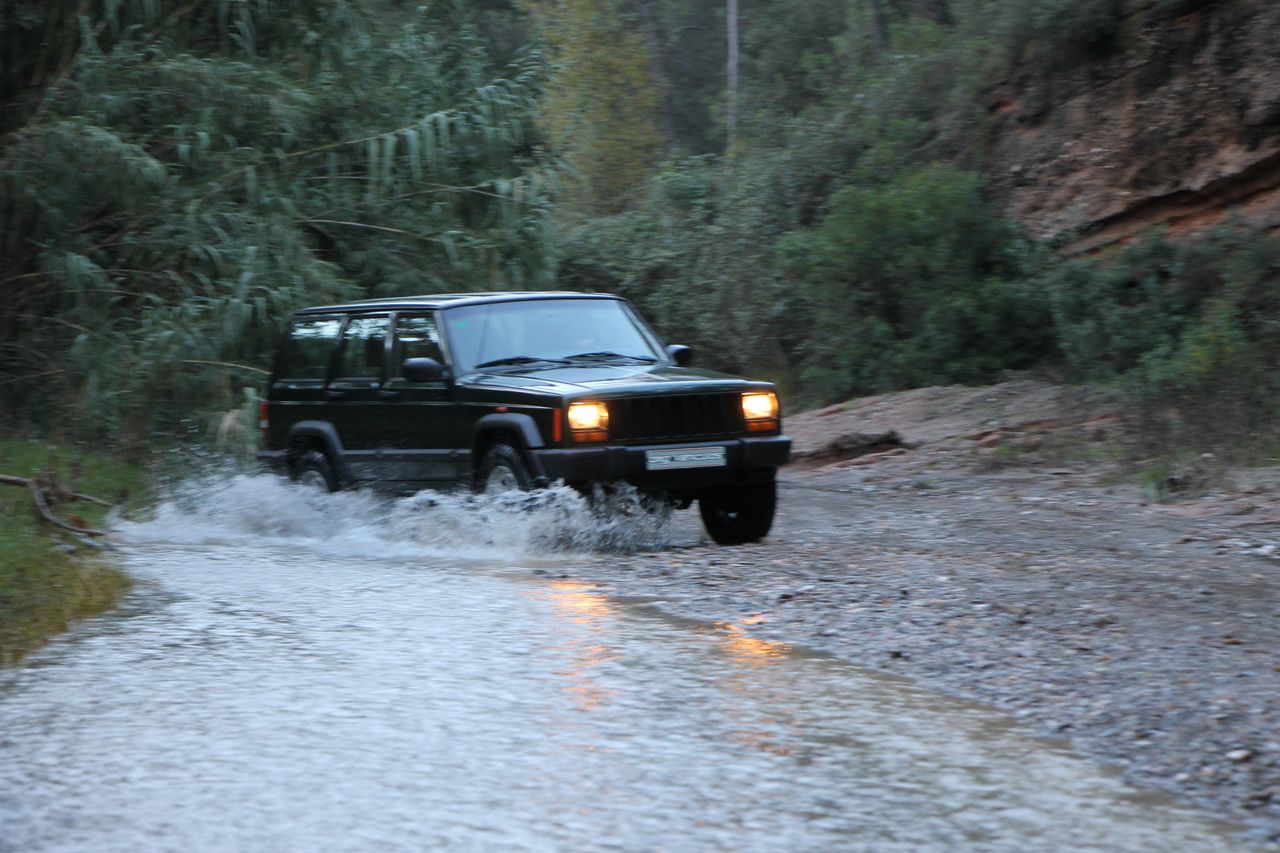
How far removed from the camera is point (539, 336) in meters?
11.1

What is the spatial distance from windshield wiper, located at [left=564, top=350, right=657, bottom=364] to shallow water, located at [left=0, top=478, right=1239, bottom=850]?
2385 millimetres

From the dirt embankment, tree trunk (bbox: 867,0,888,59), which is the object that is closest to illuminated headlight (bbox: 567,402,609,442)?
the dirt embankment

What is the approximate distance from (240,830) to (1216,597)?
17.5ft

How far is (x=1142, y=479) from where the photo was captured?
43.9 feet

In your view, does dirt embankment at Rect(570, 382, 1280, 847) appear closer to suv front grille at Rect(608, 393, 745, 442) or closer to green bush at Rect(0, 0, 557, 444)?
suv front grille at Rect(608, 393, 745, 442)

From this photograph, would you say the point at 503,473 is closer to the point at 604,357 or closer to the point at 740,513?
the point at 604,357

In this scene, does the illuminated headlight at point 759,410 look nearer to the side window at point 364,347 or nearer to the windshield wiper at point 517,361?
the windshield wiper at point 517,361

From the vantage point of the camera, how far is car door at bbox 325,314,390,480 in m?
11.7

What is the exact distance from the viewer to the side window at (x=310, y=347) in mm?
12336

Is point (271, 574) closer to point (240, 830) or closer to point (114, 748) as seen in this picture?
point (114, 748)

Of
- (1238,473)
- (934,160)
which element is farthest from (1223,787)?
(934,160)

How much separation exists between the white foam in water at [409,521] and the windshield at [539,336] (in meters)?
0.98

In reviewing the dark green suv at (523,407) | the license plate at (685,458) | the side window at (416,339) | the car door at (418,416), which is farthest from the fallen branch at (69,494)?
the license plate at (685,458)

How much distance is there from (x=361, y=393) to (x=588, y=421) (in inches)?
101
